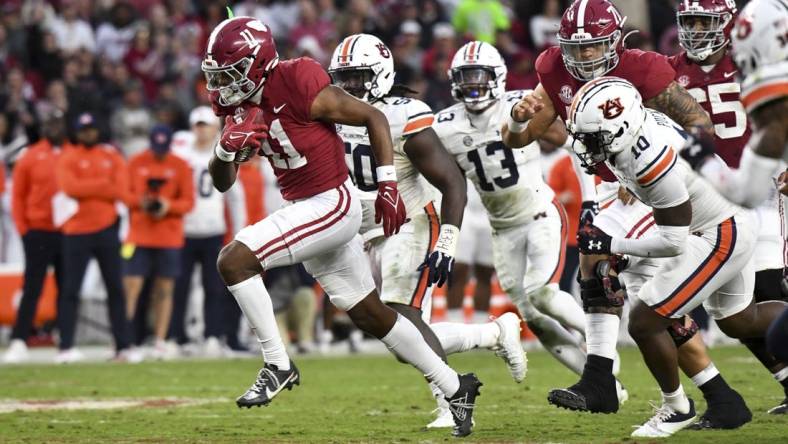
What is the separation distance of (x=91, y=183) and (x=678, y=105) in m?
6.13

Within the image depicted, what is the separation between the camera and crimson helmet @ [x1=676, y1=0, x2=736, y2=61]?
22.8 ft

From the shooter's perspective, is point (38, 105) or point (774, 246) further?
point (38, 105)

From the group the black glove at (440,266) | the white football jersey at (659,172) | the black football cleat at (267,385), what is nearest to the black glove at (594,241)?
the white football jersey at (659,172)

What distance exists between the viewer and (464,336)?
7.13 meters

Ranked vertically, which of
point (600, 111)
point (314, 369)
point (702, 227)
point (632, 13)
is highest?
point (632, 13)

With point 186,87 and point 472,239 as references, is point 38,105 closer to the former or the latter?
point 186,87

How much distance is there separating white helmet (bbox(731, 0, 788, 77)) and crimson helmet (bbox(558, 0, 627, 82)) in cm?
148

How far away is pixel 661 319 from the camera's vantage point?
6.09m

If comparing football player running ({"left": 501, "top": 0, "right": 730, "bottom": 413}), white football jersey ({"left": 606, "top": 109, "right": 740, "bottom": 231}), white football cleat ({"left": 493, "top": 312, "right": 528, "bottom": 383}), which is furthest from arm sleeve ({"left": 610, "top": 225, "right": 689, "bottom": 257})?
white football cleat ({"left": 493, "top": 312, "right": 528, "bottom": 383})

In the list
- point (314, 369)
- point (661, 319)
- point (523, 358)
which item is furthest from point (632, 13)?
point (661, 319)

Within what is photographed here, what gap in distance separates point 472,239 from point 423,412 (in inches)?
188

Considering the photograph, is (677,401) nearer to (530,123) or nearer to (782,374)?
(782,374)

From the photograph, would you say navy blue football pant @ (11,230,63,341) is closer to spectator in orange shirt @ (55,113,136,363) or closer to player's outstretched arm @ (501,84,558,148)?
spectator in orange shirt @ (55,113,136,363)

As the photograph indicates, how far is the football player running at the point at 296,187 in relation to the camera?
6051mm
